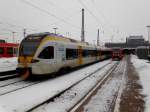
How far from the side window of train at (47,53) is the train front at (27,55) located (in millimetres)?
532

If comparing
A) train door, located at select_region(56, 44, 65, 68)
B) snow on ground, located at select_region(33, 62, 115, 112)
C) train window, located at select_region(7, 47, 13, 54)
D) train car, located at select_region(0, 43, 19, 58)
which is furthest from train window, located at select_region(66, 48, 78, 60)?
train window, located at select_region(7, 47, 13, 54)

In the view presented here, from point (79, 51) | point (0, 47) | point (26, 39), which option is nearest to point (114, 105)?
point (26, 39)

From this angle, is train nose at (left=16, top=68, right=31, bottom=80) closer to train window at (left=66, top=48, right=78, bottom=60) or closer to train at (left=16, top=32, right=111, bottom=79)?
train at (left=16, top=32, right=111, bottom=79)

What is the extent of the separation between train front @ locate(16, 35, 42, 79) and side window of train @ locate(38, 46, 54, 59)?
0.53m

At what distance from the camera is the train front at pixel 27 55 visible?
1382cm

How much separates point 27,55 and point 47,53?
128 cm

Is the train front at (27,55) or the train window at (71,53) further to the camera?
the train window at (71,53)

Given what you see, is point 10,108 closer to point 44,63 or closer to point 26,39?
point 44,63

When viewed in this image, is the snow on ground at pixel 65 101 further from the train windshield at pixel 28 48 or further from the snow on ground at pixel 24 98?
the train windshield at pixel 28 48

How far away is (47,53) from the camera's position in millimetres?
14500

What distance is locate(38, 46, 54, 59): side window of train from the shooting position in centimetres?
1406

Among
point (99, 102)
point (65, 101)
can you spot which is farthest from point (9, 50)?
point (99, 102)

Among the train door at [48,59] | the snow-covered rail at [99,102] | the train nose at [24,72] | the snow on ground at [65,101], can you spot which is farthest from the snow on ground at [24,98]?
the train door at [48,59]

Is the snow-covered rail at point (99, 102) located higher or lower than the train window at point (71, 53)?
lower
